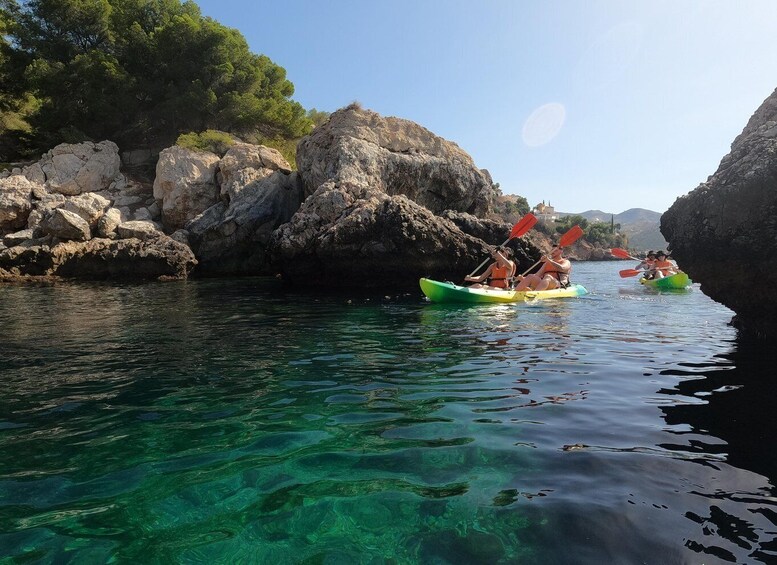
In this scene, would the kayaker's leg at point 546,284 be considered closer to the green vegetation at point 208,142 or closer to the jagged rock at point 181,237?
the jagged rock at point 181,237

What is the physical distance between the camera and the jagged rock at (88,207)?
22.3m

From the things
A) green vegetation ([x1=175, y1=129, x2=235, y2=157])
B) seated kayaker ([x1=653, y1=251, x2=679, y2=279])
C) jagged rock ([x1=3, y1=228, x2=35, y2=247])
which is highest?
green vegetation ([x1=175, y1=129, x2=235, y2=157])

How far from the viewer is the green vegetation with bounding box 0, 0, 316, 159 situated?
31.4 m

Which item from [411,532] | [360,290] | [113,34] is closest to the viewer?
[411,532]

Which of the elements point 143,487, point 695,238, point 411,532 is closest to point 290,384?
point 143,487

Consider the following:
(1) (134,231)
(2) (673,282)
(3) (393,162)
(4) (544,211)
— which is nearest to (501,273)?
(2) (673,282)

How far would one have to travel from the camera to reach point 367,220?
632 inches

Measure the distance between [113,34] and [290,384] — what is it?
127ft

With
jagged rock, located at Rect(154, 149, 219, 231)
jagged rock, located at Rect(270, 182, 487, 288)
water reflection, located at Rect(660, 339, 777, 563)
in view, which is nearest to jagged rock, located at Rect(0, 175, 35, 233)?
jagged rock, located at Rect(154, 149, 219, 231)

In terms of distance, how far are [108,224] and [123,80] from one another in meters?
15.3

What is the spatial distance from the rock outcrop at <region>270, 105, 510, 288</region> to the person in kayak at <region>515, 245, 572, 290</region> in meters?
2.81

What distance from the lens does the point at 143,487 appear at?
2961mm

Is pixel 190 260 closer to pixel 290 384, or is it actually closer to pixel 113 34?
pixel 290 384

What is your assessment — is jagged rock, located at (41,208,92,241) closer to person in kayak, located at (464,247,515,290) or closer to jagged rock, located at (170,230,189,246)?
jagged rock, located at (170,230,189,246)
